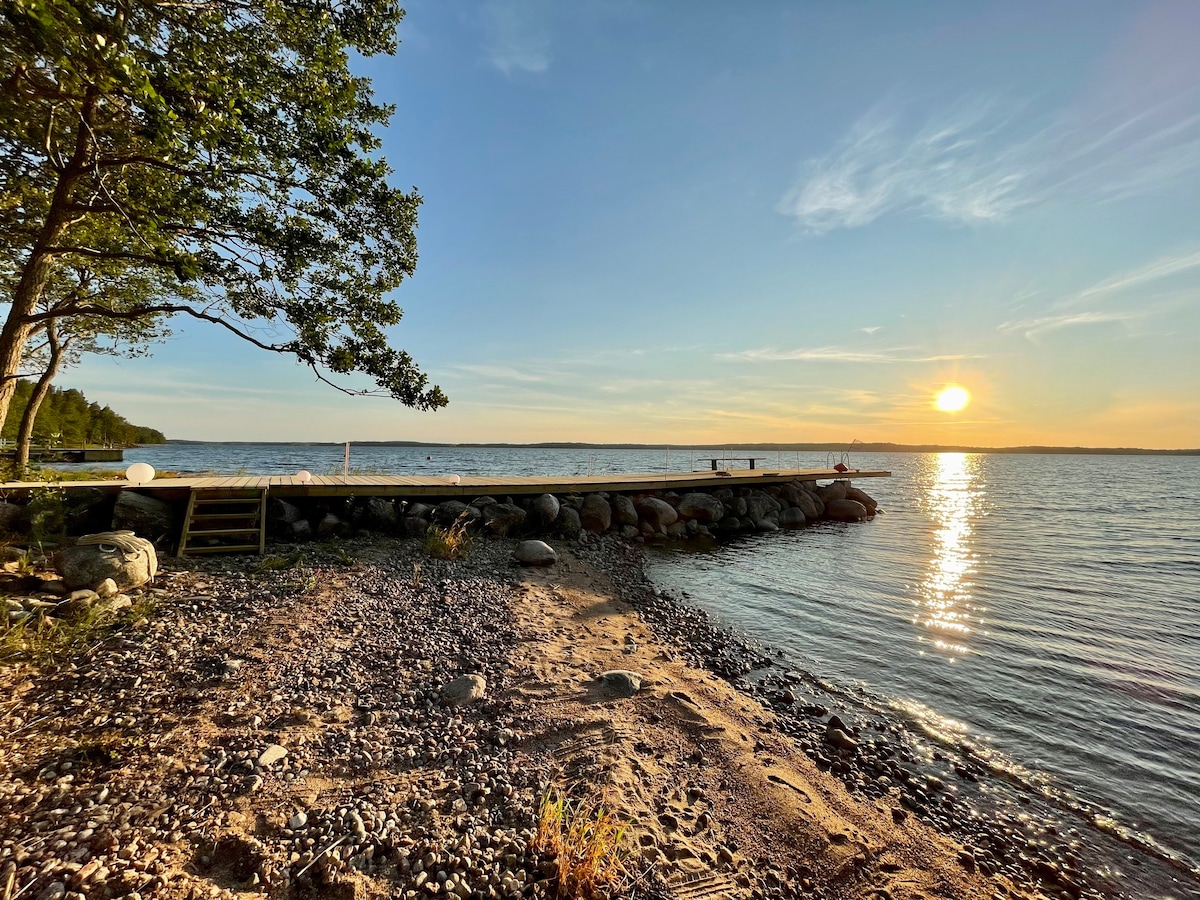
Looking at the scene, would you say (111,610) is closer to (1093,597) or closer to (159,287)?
(159,287)

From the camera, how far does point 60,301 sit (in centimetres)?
1351

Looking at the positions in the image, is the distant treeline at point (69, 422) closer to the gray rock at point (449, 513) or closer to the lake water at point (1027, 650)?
the gray rock at point (449, 513)

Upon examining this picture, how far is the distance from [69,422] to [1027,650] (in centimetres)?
6790

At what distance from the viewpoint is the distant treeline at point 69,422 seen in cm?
3565

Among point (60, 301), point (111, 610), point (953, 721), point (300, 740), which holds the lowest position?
point (953, 721)

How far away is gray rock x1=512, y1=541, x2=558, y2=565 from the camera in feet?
32.0

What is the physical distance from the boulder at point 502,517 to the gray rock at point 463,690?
22.0ft

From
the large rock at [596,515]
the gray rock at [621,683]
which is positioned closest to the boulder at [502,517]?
the large rock at [596,515]

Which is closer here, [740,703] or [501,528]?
[740,703]

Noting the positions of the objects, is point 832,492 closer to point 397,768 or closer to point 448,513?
point 448,513

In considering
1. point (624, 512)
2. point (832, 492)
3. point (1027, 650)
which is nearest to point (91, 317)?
point (624, 512)

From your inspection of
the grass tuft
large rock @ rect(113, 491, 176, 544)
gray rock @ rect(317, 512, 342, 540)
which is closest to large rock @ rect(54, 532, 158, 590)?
the grass tuft

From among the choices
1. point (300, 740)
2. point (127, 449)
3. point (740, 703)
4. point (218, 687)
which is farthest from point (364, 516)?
point (127, 449)

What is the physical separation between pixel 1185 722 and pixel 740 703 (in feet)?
18.4
